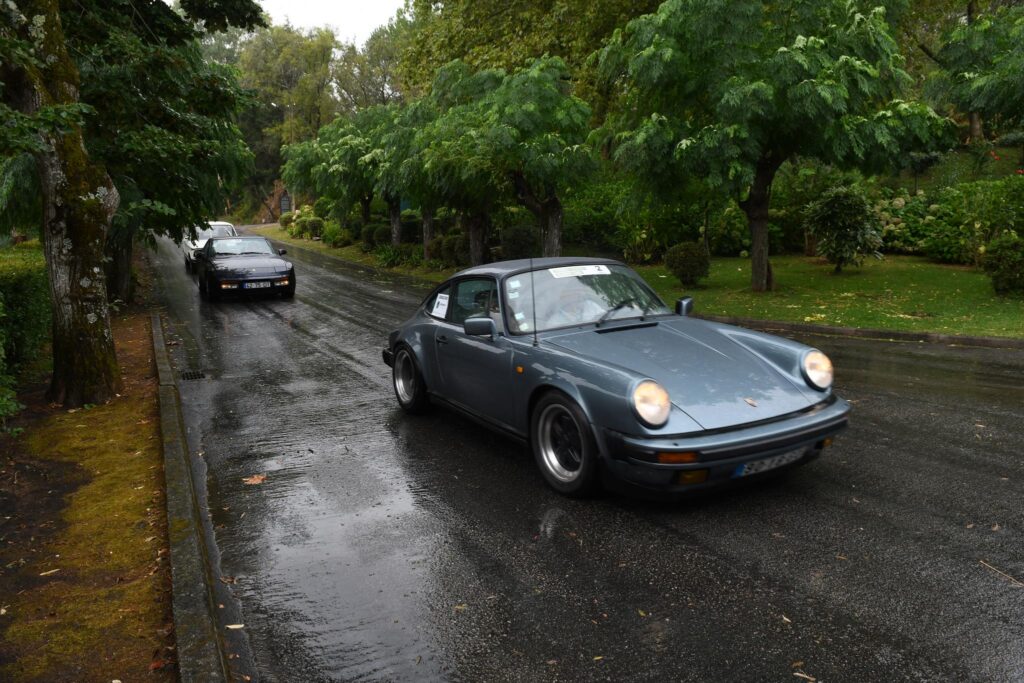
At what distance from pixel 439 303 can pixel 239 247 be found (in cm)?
1395

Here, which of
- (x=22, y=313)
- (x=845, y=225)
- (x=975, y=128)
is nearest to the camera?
(x=22, y=313)

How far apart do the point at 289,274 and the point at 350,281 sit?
525 cm

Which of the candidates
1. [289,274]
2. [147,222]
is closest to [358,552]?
[147,222]

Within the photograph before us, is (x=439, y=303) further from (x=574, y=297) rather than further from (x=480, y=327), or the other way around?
(x=574, y=297)

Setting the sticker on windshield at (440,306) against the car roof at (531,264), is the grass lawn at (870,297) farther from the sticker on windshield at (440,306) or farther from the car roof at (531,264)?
the sticker on windshield at (440,306)

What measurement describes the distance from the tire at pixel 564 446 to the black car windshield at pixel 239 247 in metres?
15.6

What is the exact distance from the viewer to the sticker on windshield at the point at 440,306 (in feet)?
23.5

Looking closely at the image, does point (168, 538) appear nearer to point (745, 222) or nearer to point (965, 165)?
point (745, 222)

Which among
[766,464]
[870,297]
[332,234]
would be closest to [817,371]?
[766,464]

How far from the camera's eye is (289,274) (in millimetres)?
18500

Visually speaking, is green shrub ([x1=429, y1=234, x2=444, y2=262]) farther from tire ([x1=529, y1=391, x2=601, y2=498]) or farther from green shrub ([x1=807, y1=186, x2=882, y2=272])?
tire ([x1=529, y1=391, x2=601, y2=498])

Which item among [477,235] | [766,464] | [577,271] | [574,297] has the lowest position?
[766,464]

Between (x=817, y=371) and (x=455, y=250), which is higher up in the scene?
(x=455, y=250)

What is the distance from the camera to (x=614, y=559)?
436cm
